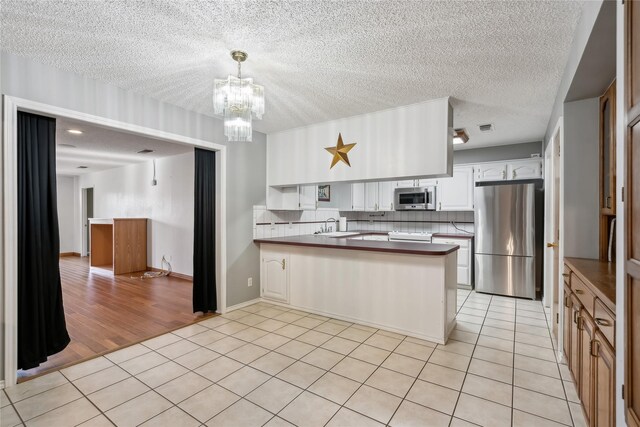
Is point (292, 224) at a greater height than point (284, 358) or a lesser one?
greater

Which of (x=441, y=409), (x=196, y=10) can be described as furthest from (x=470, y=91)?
(x=441, y=409)

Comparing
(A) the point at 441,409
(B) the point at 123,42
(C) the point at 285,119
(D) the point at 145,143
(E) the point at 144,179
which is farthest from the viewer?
(E) the point at 144,179

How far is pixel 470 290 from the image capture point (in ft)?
16.4

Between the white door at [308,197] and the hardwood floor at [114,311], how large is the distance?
2183 mm

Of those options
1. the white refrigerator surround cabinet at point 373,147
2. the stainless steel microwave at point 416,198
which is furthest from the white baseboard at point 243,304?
the stainless steel microwave at point 416,198

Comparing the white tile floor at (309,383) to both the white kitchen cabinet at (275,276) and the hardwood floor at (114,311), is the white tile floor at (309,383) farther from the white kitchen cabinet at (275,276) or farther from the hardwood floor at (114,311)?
the white kitchen cabinet at (275,276)

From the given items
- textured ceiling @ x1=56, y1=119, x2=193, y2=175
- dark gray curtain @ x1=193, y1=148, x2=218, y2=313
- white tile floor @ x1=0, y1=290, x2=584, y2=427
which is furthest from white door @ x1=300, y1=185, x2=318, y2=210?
white tile floor @ x1=0, y1=290, x2=584, y2=427

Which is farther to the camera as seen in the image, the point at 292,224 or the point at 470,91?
the point at 292,224

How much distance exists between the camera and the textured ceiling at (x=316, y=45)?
175cm

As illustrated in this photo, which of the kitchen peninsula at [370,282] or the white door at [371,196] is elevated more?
the white door at [371,196]

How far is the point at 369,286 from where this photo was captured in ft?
11.1

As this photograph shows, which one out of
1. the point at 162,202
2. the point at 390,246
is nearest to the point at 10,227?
the point at 390,246

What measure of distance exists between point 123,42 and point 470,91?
2875mm

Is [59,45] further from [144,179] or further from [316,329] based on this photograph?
[144,179]
